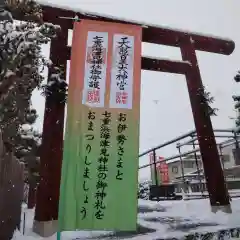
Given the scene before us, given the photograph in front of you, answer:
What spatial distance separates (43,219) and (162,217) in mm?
865

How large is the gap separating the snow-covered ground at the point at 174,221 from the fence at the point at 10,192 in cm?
10

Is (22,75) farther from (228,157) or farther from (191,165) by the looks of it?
(228,157)

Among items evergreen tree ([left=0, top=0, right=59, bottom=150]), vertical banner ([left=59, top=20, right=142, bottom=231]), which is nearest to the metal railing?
vertical banner ([left=59, top=20, right=142, bottom=231])

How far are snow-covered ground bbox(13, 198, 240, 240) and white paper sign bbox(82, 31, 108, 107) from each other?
892 mm

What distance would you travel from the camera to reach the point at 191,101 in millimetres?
2480

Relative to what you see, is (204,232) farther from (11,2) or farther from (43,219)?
(11,2)

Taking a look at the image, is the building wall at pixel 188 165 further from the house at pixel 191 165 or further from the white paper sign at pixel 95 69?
the white paper sign at pixel 95 69

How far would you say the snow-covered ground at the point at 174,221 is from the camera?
2.05 m


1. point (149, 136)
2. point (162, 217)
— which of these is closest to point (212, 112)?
point (149, 136)

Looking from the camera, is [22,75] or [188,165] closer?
[22,75]

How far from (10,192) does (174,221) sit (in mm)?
1189

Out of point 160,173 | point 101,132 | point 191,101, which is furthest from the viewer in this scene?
point 191,101

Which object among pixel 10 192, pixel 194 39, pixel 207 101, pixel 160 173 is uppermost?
pixel 194 39

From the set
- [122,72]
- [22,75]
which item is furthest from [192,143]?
[22,75]
